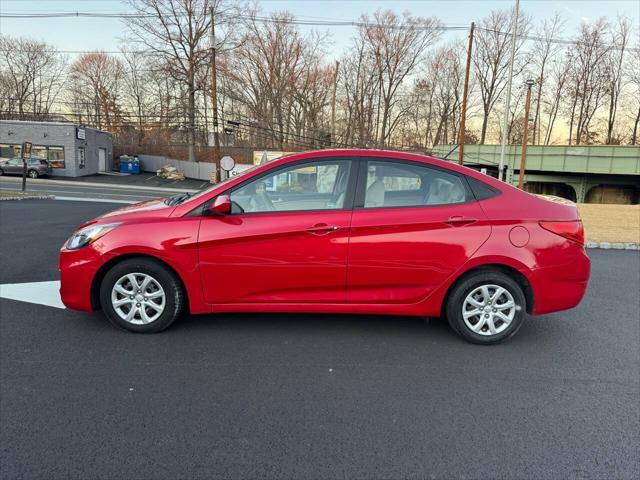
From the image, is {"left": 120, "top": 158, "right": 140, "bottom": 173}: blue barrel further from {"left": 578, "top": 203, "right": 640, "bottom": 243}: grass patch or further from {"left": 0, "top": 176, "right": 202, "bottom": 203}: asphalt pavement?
{"left": 578, "top": 203, "right": 640, "bottom": 243}: grass patch

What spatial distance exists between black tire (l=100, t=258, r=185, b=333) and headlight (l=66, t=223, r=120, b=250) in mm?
302

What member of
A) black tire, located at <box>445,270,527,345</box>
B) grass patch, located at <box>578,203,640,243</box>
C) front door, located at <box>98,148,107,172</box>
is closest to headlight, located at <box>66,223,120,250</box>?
black tire, located at <box>445,270,527,345</box>

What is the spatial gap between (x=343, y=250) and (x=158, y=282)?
63.9 inches

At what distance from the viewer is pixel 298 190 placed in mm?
3650

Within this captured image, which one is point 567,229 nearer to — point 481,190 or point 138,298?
point 481,190

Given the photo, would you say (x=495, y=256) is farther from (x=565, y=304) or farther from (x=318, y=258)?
(x=318, y=258)

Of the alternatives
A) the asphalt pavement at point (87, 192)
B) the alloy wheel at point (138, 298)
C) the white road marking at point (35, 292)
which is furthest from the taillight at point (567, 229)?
the asphalt pavement at point (87, 192)

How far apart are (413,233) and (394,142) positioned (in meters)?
47.5

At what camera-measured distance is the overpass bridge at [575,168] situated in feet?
104

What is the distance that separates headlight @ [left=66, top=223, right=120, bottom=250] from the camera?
3.53 metres

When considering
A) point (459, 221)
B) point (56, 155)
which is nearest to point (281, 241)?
point (459, 221)

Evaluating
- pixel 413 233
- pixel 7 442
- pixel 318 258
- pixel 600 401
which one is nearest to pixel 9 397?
pixel 7 442

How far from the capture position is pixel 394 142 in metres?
48.8

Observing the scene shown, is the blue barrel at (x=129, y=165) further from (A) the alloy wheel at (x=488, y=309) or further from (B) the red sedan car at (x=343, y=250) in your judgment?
(A) the alloy wheel at (x=488, y=309)
